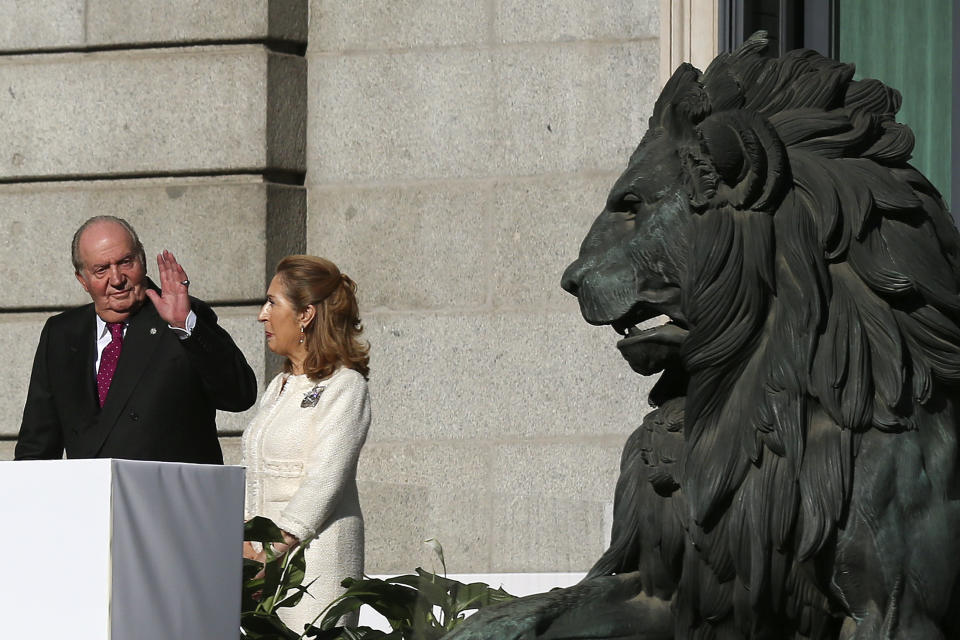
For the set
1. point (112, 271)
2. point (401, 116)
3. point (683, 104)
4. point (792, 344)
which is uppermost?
point (401, 116)

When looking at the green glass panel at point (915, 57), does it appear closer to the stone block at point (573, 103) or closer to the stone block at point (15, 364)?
the stone block at point (573, 103)

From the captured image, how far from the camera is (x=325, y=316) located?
226 inches

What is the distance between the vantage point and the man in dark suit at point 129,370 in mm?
5918

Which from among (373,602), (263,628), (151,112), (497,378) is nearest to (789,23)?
(497,378)

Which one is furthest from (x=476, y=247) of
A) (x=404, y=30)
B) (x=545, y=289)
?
(x=404, y=30)

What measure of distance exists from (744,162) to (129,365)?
3649 millimetres

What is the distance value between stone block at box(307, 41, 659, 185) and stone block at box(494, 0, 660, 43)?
0.17ft

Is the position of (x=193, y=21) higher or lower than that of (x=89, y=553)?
higher

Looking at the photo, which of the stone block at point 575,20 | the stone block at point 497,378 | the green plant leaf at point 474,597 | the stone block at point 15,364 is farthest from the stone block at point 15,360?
the green plant leaf at point 474,597

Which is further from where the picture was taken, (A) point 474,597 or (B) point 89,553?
(A) point 474,597

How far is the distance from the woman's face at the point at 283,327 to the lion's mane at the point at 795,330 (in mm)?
3056

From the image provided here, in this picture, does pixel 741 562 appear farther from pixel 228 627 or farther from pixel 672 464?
pixel 228 627

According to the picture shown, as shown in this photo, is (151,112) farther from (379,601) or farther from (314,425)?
(379,601)

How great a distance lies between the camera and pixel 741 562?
2.73m
